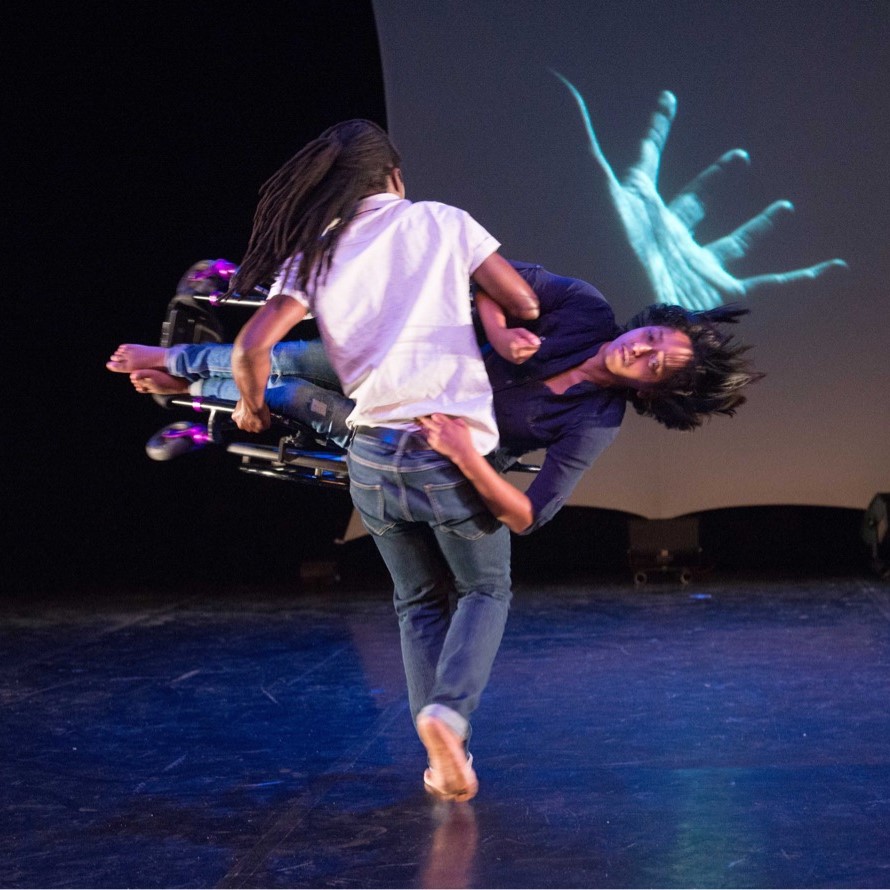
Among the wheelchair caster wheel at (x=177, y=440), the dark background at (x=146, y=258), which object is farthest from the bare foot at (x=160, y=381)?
the dark background at (x=146, y=258)

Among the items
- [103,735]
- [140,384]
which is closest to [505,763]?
[103,735]

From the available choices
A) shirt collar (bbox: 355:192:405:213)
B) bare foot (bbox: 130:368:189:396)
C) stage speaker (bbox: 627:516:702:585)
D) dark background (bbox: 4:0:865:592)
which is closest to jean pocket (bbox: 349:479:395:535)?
shirt collar (bbox: 355:192:405:213)

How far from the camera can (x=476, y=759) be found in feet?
7.39

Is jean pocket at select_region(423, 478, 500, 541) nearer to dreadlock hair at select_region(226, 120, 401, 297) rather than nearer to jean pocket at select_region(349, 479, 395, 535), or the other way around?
jean pocket at select_region(349, 479, 395, 535)

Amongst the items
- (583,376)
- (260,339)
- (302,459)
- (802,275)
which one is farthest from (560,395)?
(802,275)

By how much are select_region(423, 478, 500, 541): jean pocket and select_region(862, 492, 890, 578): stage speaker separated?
380 centimetres

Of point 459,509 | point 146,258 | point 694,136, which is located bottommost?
point 459,509

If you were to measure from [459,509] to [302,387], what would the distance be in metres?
0.71

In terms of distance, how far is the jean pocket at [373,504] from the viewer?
1.98 meters

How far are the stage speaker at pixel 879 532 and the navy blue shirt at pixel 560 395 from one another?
3.48 meters

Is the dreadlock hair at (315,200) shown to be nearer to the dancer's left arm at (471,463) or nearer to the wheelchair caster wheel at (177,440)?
the dancer's left arm at (471,463)

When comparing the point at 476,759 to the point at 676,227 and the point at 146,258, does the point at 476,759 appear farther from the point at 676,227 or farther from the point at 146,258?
the point at 146,258

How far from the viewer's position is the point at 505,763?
2.21 meters

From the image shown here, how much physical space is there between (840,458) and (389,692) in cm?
341
